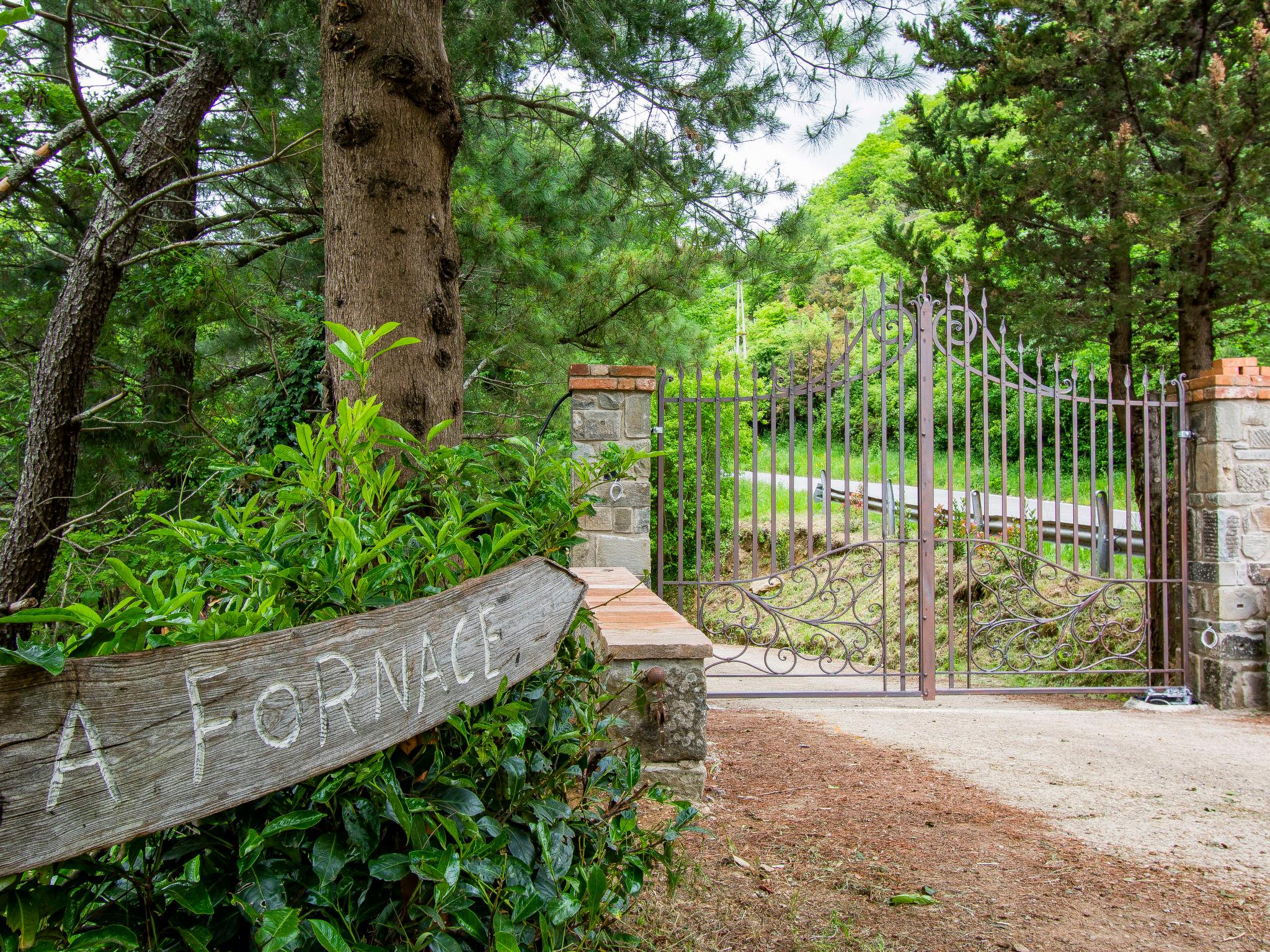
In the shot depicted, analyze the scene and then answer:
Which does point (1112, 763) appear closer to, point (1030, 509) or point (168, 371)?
point (168, 371)

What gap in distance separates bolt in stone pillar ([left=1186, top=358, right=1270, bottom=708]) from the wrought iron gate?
0.19 meters

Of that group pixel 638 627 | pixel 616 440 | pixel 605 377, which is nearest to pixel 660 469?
pixel 616 440

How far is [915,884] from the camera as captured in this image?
241 centimetres

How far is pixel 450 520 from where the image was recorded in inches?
47.9

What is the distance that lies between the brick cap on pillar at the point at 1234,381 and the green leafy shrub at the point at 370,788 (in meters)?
5.47

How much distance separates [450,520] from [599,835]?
65 centimetres

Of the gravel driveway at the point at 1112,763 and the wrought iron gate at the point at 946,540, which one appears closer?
the gravel driveway at the point at 1112,763

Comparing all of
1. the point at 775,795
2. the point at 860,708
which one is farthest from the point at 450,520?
the point at 860,708

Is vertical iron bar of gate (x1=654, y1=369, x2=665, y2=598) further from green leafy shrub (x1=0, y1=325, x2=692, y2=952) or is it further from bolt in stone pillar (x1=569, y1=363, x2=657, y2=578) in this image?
green leafy shrub (x1=0, y1=325, x2=692, y2=952)

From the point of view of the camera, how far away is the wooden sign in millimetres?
699

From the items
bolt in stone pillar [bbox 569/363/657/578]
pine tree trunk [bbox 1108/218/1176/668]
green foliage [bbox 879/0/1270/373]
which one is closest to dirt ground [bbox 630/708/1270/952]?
bolt in stone pillar [bbox 569/363/657/578]

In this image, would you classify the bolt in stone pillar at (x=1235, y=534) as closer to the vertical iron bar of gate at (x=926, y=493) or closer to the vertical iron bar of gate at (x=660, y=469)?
the vertical iron bar of gate at (x=926, y=493)

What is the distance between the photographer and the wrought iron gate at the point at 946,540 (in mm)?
5203

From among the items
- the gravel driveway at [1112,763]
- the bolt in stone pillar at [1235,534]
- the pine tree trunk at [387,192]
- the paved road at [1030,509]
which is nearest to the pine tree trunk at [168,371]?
the pine tree trunk at [387,192]
